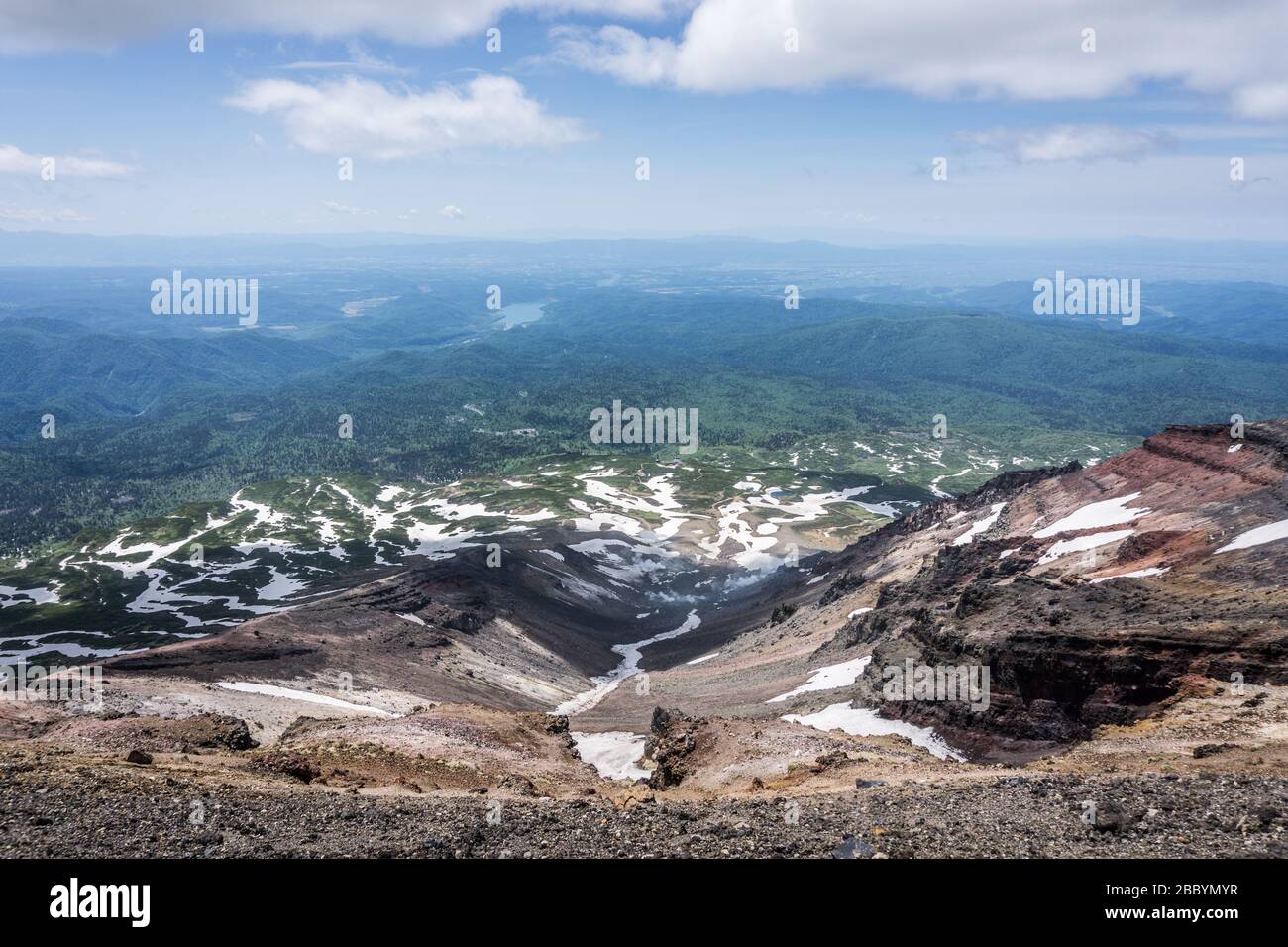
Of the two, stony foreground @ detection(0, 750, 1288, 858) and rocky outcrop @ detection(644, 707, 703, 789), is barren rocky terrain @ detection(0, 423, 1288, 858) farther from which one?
rocky outcrop @ detection(644, 707, 703, 789)

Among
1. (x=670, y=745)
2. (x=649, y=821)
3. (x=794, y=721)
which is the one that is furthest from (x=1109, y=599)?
(x=649, y=821)

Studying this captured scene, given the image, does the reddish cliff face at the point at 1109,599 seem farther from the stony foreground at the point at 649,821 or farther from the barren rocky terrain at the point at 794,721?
the stony foreground at the point at 649,821

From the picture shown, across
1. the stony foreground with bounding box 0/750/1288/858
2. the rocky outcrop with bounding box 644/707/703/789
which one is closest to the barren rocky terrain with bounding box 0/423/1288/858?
the stony foreground with bounding box 0/750/1288/858

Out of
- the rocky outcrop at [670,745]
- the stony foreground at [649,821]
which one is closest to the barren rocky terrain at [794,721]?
the stony foreground at [649,821]

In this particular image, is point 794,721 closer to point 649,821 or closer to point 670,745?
point 670,745

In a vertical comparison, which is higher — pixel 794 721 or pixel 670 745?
pixel 670 745

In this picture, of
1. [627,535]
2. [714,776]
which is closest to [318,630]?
[714,776]
